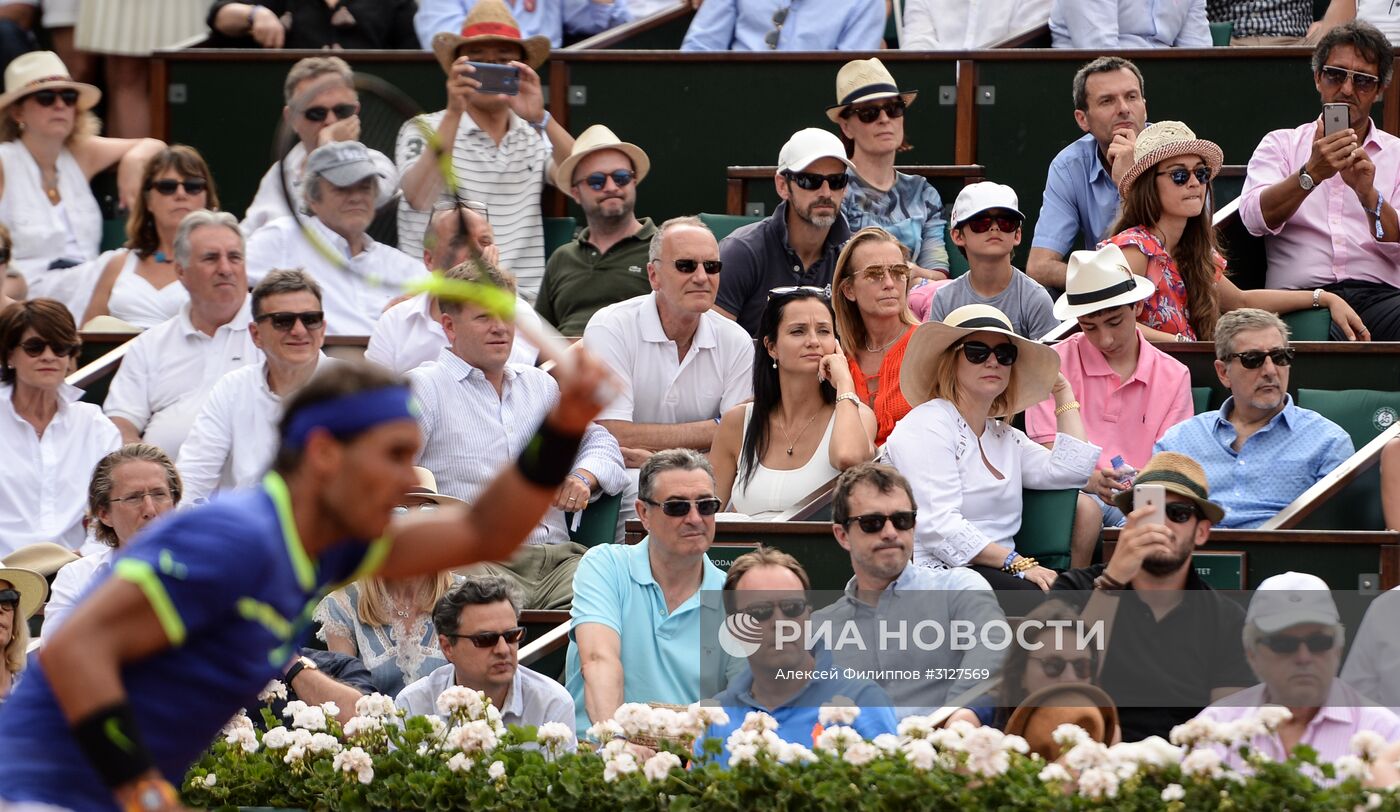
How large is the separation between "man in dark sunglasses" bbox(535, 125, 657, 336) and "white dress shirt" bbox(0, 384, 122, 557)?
191 centimetres

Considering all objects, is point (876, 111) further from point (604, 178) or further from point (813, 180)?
point (604, 178)

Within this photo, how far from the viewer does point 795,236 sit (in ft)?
27.2

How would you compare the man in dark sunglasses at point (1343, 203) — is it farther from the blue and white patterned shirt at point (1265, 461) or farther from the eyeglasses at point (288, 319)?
the eyeglasses at point (288, 319)

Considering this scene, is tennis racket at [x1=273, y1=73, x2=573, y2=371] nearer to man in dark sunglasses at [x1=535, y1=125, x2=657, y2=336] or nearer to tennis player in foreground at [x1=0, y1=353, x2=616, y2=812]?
tennis player in foreground at [x1=0, y1=353, x2=616, y2=812]

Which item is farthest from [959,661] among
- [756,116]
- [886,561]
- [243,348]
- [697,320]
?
[756,116]

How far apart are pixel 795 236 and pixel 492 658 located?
2933 millimetres

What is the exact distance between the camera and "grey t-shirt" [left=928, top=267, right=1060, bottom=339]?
7828 mm

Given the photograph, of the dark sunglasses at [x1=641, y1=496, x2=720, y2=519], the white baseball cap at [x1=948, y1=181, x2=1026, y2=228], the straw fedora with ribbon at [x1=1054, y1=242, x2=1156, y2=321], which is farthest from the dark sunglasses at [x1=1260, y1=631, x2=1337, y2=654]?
the white baseball cap at [x1=948, y1=181, x2=1026, y2=228]

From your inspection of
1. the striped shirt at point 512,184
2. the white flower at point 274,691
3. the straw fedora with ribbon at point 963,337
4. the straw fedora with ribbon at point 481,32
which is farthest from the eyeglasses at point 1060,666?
the straw fedora with ribbon at point 481,32

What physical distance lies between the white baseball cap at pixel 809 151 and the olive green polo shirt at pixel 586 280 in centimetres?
78

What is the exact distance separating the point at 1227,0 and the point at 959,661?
5878mm

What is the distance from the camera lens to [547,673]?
258 inches

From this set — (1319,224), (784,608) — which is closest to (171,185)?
(784,608)

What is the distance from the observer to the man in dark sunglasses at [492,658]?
5.94m
